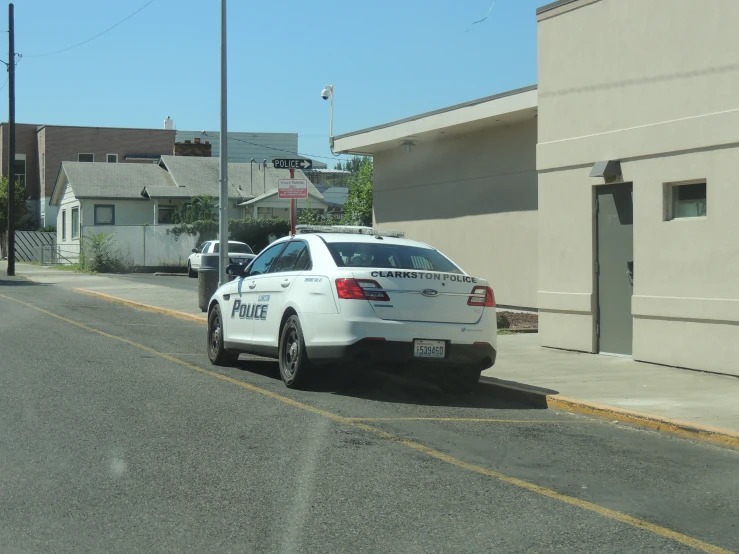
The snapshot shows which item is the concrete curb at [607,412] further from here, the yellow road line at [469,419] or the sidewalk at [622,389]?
the yellow road line at [469,419]

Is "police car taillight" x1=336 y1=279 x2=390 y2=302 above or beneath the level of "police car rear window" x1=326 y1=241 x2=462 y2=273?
beneath

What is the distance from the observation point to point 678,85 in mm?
12500

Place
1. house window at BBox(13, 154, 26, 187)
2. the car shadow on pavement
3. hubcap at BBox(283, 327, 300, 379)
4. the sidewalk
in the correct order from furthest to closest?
house window at BBox(13, 154, 26, 187) → hubcap at BBox(283, 327, 300, 379) → the car shadow on pavement → the sidewalk

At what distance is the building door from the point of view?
13430 mm

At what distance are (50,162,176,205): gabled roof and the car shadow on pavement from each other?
42136mm

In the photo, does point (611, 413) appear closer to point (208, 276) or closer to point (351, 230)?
point (351, 230)

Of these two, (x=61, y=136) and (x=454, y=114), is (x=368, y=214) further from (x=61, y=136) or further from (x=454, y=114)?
(x=454, y=114)

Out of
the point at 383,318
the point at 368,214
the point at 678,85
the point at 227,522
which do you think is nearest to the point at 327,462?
the point at 227,522

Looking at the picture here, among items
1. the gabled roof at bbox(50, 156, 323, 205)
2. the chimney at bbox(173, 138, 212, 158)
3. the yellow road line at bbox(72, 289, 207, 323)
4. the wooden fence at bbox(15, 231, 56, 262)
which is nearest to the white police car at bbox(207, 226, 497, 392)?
the yellow road line at bbox(72, 289, 207, 323)

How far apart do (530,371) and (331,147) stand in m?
13.6

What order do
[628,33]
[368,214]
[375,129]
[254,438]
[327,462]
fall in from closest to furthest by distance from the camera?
[327,462] → [254,438] → [628,33] → [375,129] → [368,214]

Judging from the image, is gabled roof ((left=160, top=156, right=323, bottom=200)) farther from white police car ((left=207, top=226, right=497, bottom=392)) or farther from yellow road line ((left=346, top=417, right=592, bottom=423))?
yellow road line ((left=346, top=417, right=592, bottom=423))

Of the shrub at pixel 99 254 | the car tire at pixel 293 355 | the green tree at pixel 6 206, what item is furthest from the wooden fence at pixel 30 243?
the car tire at pixel 293 355

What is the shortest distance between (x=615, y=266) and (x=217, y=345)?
5413 mm
